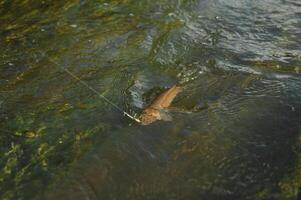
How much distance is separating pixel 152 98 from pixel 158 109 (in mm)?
352

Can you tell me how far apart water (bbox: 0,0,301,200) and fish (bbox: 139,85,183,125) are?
0.32ft

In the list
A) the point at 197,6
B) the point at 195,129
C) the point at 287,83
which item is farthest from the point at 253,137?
the point at 197,6

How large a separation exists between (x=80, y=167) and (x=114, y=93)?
1.39 meters

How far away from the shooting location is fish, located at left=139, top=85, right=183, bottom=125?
5.14 m

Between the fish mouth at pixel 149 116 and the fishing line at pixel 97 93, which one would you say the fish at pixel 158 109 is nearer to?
the fish mouth at pixel 149 116

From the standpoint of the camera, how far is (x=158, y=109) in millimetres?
5227

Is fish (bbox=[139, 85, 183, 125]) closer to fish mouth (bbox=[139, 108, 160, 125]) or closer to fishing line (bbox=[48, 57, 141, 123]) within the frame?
fish mouth (bbox=[139, 108, 160, 125])

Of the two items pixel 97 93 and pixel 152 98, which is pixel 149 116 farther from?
pixel 97 93

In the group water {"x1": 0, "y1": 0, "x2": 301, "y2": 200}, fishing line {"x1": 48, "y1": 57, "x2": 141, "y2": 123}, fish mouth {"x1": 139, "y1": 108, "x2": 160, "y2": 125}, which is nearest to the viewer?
water {"x1": 0, "y1": 0, "x2": 301, "y2": 200}

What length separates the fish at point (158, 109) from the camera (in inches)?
203

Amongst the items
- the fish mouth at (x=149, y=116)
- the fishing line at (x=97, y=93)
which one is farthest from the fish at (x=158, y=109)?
the fishing line at (x=97, y=93)

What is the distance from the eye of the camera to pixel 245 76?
5.66 meters

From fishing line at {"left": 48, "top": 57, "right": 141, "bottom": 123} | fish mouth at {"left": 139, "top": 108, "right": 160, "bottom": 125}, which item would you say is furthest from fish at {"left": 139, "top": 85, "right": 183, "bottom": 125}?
fishing line at {"left": 48, "top": 57, "right": 141, "bottom": 123}

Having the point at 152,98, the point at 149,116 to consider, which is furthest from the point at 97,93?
the point at 149,116
